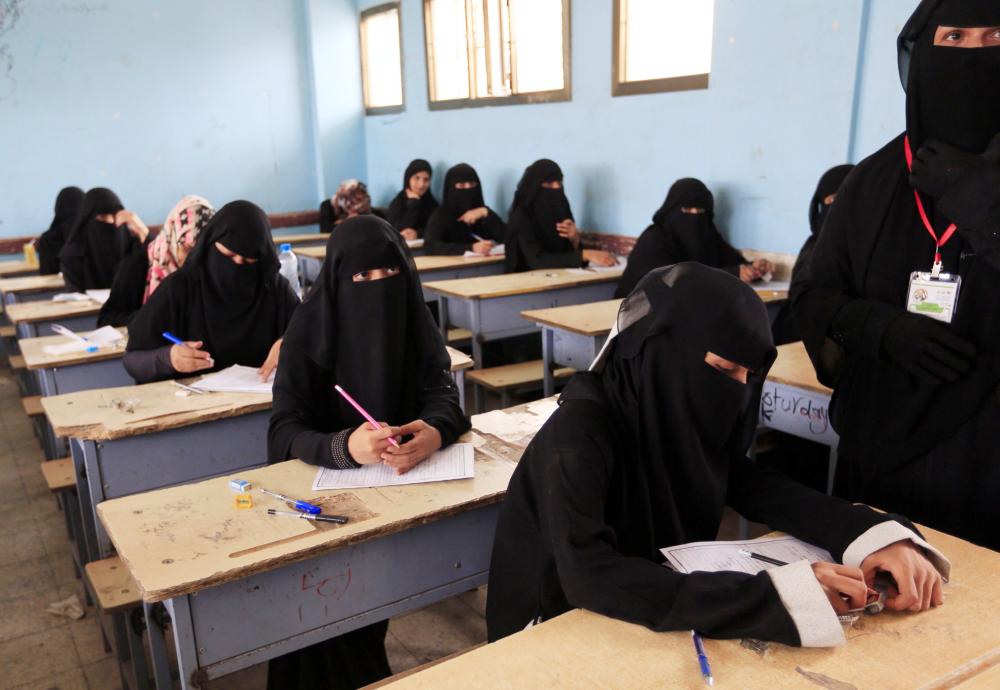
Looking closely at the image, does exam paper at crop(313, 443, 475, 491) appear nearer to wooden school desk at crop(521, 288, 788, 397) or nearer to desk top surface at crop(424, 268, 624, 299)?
wooden school desk at crop(521, 288, 788, 397)

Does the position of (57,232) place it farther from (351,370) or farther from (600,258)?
(351,370)

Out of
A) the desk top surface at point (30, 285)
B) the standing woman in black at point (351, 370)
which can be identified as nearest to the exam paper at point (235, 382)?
the standing woman in black at point (351, 370)

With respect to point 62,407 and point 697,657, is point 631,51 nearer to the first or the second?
point 62,407

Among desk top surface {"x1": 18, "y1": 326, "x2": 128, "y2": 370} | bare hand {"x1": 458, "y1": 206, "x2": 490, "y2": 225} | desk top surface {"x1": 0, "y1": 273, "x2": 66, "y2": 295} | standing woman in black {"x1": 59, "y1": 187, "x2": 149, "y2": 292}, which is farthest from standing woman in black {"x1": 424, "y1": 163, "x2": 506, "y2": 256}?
desk top surface {"x1": 18, "y1": 326, "x2": 128, "y2": 370}

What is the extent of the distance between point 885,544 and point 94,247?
4.60 metres

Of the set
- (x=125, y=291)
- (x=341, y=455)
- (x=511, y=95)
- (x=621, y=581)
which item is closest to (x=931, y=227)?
(x=621, y=581)

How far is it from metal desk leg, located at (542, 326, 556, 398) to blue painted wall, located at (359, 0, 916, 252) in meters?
1.38

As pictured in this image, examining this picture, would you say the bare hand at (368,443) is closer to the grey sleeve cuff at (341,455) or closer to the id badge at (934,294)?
the grey sleeve cuff at (341,455)

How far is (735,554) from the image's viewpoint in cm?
126

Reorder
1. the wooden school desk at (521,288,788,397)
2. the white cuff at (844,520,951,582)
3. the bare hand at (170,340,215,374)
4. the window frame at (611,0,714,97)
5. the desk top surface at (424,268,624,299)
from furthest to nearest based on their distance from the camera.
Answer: the window frame at (611,0,714,97) → the desk top surface at (424,268,624,299) → the wooden school desk at (521,288,788,397) → the bare hand at (170,340,215,374) → the white cuff at (844,520,951,582)

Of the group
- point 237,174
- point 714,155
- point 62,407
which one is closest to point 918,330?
point 62,407

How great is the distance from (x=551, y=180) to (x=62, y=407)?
351 cm

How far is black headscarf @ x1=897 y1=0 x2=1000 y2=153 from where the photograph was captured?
148 cm

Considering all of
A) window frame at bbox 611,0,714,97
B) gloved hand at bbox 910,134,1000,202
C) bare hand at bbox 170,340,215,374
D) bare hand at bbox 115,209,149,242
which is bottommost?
bare hand at bbox 170,340,215,374
